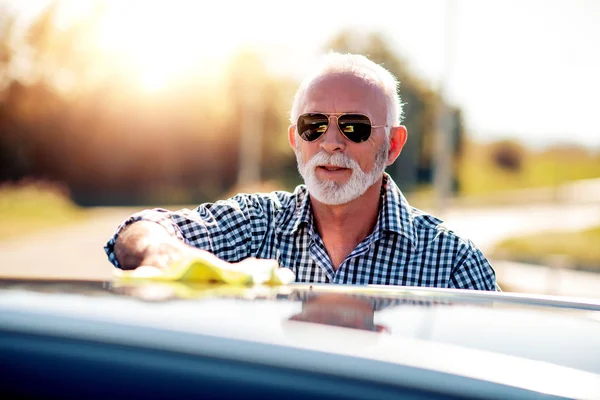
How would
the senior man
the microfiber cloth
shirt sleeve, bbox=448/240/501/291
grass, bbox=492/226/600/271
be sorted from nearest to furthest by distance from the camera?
the microfiber cloth, shirt sleeve, bbox=448/240/501/291, the senior man, grass, bbox=492/226/600/271

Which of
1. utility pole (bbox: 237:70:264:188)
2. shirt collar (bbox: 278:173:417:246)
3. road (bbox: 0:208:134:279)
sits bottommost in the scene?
road (bbox: 0:208:134:279)

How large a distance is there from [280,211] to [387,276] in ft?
1.80

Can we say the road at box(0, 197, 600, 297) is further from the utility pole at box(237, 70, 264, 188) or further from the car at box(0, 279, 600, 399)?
the utility pole at box(237, 70, 264, 188)

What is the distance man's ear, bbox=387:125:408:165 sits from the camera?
357cm

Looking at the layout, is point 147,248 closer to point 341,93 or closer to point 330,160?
point 330,160

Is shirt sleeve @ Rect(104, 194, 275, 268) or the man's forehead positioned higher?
the man's forehead

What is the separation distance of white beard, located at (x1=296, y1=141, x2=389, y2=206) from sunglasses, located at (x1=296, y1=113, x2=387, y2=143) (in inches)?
3.2

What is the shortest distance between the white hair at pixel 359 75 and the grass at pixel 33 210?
2362 centimetres

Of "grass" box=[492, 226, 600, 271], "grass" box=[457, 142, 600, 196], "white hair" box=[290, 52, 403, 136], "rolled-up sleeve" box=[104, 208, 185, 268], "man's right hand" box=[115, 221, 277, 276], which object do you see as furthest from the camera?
"grass" box=[457, 142, 600, 196]

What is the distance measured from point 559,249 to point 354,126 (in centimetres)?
1812

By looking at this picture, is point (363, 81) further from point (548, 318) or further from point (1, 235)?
point (1, 235)

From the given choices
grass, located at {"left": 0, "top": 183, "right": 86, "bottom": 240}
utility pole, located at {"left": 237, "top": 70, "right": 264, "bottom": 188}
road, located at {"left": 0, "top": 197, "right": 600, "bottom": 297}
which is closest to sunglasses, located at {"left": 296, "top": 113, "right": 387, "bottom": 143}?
road, located at {"left": 0, "top": 197, "right": 600, "bottom": 297}

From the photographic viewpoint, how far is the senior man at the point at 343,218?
322 centimetres

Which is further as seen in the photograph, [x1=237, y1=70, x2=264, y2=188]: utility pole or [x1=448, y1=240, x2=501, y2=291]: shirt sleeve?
[x1=237, y1=70, x2=264, y2=188]: utility pole
